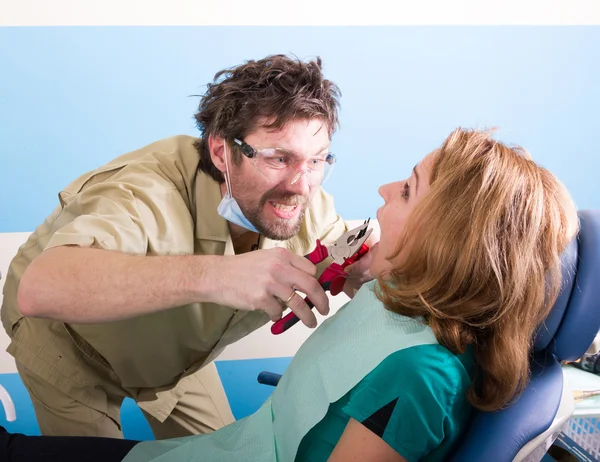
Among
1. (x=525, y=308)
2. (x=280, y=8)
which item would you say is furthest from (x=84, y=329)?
(x=280, y=8)

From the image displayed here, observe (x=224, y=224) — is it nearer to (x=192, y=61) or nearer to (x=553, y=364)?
(x=553, y=364)

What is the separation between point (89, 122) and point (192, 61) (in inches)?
21.9

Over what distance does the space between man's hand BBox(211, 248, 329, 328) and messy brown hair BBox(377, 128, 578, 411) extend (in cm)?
16

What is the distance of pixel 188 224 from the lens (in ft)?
5.85

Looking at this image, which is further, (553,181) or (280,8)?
(280,8)

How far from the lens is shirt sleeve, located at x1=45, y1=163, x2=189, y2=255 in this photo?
1.41 m

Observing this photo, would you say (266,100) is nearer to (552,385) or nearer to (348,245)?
(348,245)

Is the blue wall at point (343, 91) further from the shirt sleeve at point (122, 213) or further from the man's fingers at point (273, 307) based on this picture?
the man's fingers at point (273, 307)

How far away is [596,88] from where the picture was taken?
11.1 ft

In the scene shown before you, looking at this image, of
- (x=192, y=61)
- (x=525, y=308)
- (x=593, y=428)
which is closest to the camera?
(x=525, y=308)

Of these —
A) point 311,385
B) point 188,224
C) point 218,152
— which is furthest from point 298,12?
point 311,385

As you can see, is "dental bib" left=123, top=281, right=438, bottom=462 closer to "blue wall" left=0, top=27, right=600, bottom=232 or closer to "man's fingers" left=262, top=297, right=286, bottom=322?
"man's fingers" left=262, top=297, right=286, bottom=322

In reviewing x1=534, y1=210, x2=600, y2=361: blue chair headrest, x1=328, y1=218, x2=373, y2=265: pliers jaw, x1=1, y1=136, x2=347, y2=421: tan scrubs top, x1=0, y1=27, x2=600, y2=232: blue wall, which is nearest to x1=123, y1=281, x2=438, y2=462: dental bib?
x1=328, y1=218, x2=373, y2=265: pliers jaw

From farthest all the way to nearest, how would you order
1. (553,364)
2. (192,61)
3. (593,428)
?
(192,61) → (593,428) → (553,364)
